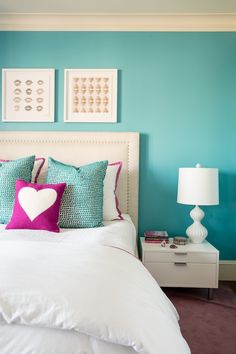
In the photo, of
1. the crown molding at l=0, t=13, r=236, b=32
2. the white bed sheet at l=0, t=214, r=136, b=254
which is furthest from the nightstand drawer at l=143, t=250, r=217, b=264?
the crown molding at l=0, t=13, r=236, b=32

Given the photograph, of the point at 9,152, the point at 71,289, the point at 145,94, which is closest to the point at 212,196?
the point at 145,94

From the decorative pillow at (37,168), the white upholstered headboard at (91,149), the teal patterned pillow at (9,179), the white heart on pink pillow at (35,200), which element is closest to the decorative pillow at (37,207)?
the white heart on pink pillow at (35,200)

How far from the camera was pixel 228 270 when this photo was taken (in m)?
2.69

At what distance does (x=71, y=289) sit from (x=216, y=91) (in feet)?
7.88

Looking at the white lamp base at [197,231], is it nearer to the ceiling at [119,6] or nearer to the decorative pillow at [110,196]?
the decorative pillow at [110,196]

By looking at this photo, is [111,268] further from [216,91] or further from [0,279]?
Answer: [216,91]

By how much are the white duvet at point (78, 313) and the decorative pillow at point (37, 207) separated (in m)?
0.80

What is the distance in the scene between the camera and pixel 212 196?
229 cm

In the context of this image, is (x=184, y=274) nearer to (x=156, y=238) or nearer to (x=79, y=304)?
(x=156, y=238)

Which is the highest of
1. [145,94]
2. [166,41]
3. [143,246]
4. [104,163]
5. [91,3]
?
[91,3]

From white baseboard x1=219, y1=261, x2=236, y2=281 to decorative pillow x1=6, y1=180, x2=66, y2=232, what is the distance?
173cm

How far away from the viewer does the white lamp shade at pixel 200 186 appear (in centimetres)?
227

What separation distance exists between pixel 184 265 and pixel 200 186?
2.13ft

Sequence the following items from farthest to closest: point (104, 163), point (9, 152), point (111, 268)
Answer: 1. point (9, 152)
2. point (104, 163)
3. point (111, 268)
